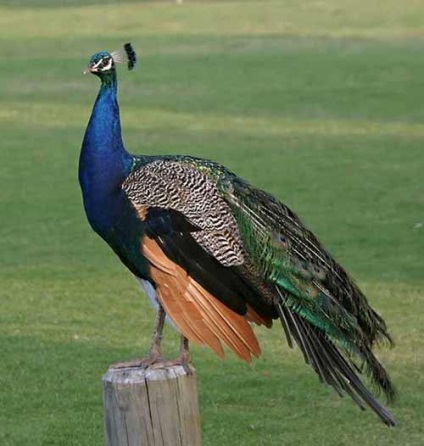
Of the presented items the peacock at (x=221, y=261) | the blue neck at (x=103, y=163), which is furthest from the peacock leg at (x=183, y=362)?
the blue neck at (x=103, y=163)

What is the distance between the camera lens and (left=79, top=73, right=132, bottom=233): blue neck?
4977 mm

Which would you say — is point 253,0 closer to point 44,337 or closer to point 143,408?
point 44,337

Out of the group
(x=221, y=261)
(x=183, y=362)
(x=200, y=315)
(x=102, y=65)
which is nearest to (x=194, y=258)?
(x=221, y=261)

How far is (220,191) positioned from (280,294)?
39 centimetres

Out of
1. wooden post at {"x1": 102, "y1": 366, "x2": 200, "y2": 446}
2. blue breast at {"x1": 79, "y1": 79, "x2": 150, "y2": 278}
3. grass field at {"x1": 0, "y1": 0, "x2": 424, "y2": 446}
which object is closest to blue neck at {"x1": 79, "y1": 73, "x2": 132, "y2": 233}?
blue breast at {"x1": 79, "y1": 79, "x2": 150, "y2": 278}

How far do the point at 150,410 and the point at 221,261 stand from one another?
0.67 m

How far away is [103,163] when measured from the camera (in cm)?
502

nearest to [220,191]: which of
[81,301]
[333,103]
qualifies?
[81,301]

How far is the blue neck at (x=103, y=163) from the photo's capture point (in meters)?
4.98

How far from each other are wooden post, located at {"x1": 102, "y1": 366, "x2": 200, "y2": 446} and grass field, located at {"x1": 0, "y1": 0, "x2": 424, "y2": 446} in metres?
2.28

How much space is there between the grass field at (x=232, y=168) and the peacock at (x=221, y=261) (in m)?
1.85

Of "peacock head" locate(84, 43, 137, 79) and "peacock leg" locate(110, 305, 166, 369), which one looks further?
"peacock head" locate(84, 43, 137, 79)

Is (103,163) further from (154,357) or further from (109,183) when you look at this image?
(154,357)

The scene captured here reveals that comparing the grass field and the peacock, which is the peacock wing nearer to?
the peacock
